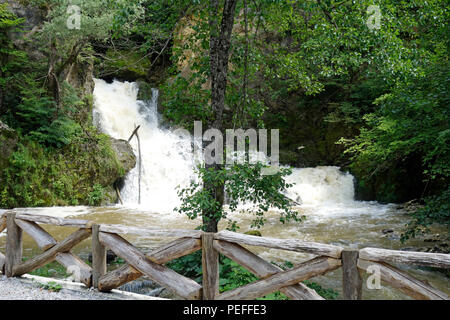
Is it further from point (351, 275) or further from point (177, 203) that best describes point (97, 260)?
point (177, 203)

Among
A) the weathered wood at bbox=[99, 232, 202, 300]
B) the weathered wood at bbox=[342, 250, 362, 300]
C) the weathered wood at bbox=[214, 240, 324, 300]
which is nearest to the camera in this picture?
the weathered wood at bbox=[342, 250, 362, 300]

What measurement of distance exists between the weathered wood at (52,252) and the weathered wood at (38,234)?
9 centimetres

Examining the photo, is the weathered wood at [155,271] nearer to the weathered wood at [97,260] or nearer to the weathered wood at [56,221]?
the weathered wood at [97,260]

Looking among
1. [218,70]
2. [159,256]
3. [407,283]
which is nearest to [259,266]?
[159,256]

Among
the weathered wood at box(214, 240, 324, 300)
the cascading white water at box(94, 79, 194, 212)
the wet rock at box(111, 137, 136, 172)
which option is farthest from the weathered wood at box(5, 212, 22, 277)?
the wet rock at box(111, 137, 136, 172)

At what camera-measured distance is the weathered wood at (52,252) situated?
447 centimetres

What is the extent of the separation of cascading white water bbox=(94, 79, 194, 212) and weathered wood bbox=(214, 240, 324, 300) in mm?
10352

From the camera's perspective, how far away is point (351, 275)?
3.14 meters

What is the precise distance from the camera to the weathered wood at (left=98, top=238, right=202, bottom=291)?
3.91 metres

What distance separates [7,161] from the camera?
40.4 feet

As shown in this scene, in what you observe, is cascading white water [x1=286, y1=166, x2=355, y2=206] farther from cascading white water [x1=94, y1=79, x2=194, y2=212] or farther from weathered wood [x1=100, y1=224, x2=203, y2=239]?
weathered wood [x1=100, y1=224, x2=203, y2=239]

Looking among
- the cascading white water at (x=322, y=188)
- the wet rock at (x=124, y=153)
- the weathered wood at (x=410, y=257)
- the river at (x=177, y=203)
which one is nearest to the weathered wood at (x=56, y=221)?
the weathered wood at (x=410, y=257)
